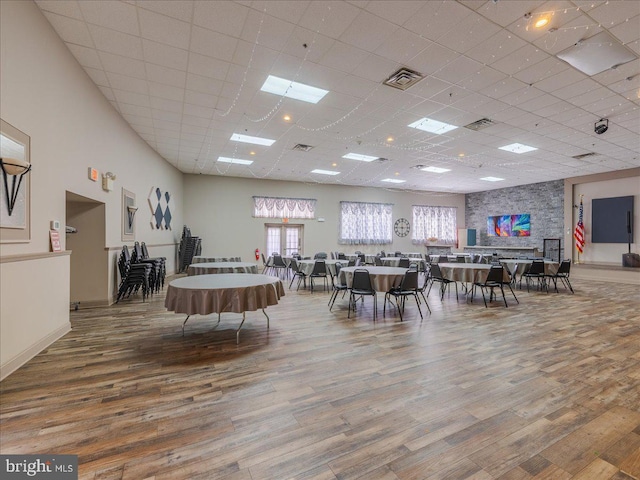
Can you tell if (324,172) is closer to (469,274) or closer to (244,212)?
(244,212)

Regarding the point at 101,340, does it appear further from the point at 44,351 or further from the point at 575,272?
the point at 575,272

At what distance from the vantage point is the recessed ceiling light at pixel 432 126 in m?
6.05

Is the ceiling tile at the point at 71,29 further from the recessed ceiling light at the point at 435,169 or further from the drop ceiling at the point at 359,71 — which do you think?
the recessed ceiling light at the point at 435,169

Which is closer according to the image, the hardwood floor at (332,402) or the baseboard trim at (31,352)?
the hardwood floor at (332,402)

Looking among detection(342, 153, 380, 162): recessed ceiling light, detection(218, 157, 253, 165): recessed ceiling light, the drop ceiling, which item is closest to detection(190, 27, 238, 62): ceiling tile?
the drop ceiling

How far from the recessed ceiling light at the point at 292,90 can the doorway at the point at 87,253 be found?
11.4 feet

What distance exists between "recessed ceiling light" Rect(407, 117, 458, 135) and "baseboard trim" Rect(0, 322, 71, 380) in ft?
21.5

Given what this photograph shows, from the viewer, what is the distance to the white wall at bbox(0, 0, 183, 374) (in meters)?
2.77

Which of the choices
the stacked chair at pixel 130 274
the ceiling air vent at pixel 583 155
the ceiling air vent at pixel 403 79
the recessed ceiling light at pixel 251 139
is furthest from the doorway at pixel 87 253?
the ceiling air vent at pixel 583 155

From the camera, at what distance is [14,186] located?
111 inches

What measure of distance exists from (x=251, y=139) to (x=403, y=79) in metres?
3.97

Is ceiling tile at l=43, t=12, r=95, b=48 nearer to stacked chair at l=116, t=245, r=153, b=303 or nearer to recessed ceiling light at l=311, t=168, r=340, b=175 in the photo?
stacked chair at l=116, t=245, r=153, b=303

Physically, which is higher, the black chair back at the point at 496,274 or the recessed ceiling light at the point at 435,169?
the recessed ceiling light at the point at 435,169

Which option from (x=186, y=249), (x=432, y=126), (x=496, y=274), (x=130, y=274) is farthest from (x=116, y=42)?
(x=186, y=249)
